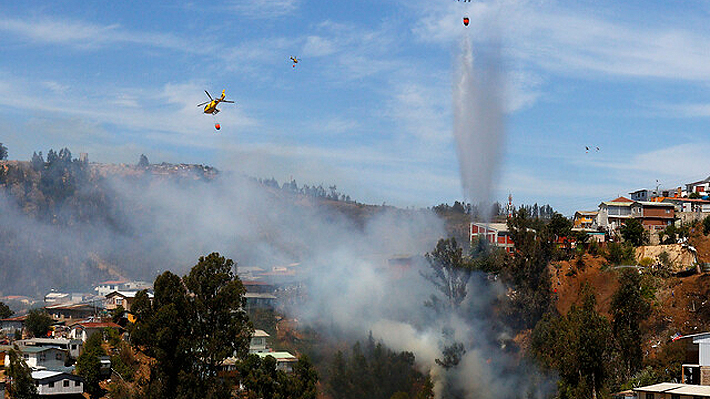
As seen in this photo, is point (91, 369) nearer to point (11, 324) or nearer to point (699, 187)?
point (11, 324)

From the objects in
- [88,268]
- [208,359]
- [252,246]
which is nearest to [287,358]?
[208,359]

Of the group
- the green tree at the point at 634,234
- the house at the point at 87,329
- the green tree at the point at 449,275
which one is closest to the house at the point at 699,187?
the green tree at the point at 634,234

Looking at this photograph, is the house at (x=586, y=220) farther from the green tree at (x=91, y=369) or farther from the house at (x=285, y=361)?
the green tree at (x=91, y=369)

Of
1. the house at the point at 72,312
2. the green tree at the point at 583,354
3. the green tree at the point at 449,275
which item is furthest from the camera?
the house at the point at 72,312

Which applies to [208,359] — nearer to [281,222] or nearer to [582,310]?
[582,310]

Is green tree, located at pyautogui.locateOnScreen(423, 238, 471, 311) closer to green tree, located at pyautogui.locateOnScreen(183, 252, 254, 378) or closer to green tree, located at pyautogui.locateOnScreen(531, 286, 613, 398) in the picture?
green tree, located at pyautogui.locateOnScreen(531, 286, 613, 398)

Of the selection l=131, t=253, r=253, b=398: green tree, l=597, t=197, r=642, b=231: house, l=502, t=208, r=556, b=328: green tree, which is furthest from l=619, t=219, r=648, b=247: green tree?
l=131, t=253, r=253, b=398: green tree
